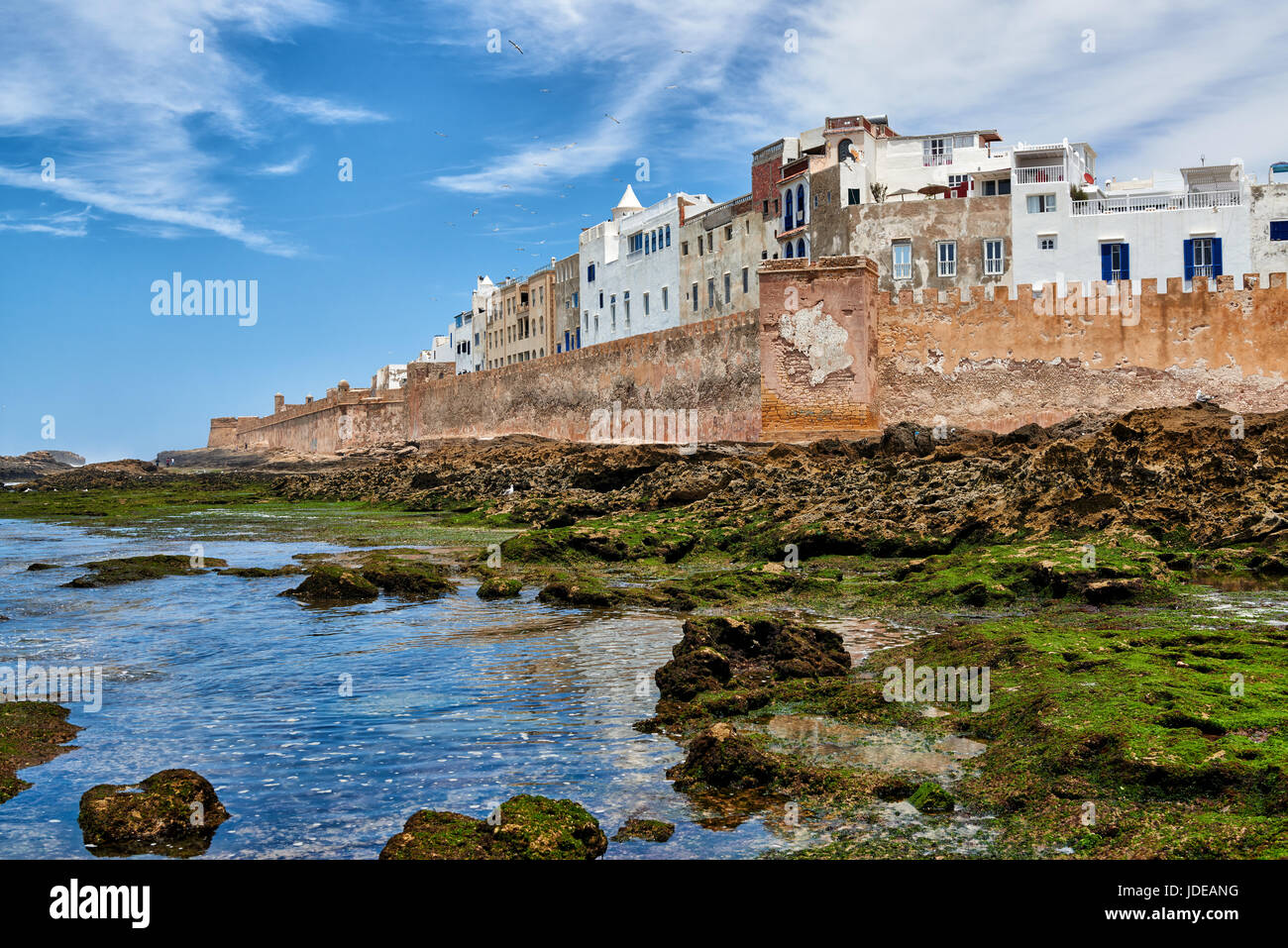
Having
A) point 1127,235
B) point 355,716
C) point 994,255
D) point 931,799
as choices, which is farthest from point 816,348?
point 931,799

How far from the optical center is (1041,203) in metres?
43.5

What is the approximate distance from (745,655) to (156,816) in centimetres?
418

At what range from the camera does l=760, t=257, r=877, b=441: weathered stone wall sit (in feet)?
93.1

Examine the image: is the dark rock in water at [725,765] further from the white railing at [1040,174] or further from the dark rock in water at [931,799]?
the white railing at [1040,174]

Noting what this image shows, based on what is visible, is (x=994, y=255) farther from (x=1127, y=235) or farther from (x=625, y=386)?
(x=625, y=386)

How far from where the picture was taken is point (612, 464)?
2414 cm

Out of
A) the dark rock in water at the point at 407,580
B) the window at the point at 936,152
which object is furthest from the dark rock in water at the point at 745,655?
the window at the point at 936,152

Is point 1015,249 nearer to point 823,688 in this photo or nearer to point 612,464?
point 612,464

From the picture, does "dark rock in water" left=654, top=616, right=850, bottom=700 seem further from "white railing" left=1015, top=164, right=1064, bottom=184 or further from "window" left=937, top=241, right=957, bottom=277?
"white railing" left=1015, top=164, right=1064, bottom=184

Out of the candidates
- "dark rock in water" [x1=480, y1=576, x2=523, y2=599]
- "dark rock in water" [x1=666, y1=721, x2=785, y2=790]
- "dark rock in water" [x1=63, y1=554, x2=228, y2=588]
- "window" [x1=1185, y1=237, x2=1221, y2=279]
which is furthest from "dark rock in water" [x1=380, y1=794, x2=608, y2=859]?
"window" [x1=1185, y1=237, x2=1221, y2=279]

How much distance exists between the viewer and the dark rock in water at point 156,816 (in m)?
4.45

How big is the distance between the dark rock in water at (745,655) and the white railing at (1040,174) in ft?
142

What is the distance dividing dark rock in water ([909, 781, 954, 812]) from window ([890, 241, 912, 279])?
136ft
